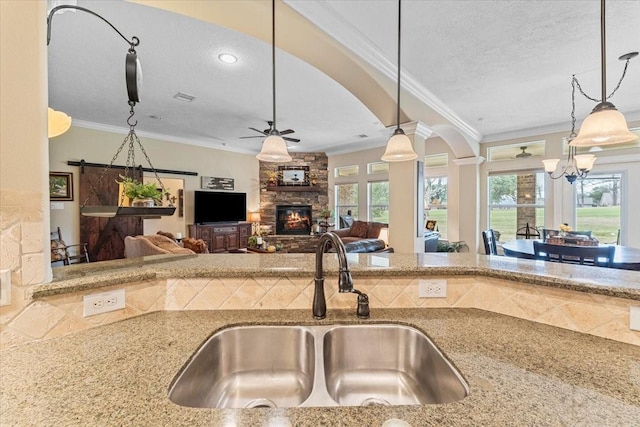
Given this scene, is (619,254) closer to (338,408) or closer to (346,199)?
(338,408)

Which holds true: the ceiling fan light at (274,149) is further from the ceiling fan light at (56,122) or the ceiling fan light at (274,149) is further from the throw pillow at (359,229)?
the throw pillow at (359,229)

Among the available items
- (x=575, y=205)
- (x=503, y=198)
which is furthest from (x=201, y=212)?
(x=575, y=205)

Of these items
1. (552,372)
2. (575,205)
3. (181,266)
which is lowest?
(552,372)

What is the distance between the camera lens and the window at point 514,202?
5469 millimetres

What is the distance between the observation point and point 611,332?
3.05ft

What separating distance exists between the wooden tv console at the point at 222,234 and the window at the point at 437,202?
4577 mm

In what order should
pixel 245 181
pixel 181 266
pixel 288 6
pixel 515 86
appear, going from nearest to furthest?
pixel 181 266
pixel 288 6
pixel 515 86
pixel 245 181

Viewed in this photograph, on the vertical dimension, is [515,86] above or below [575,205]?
above

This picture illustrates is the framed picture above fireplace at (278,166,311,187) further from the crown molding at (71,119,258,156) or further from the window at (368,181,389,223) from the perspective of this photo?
the window at (368,181,389,223)

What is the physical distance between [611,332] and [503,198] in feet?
19.0

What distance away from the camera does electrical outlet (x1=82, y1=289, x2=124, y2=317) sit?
1.00 m

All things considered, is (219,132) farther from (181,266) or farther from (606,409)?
(606,409)

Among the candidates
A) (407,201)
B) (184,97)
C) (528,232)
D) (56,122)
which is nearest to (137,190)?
(56,122)

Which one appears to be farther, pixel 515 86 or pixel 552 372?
pixel 515 86
